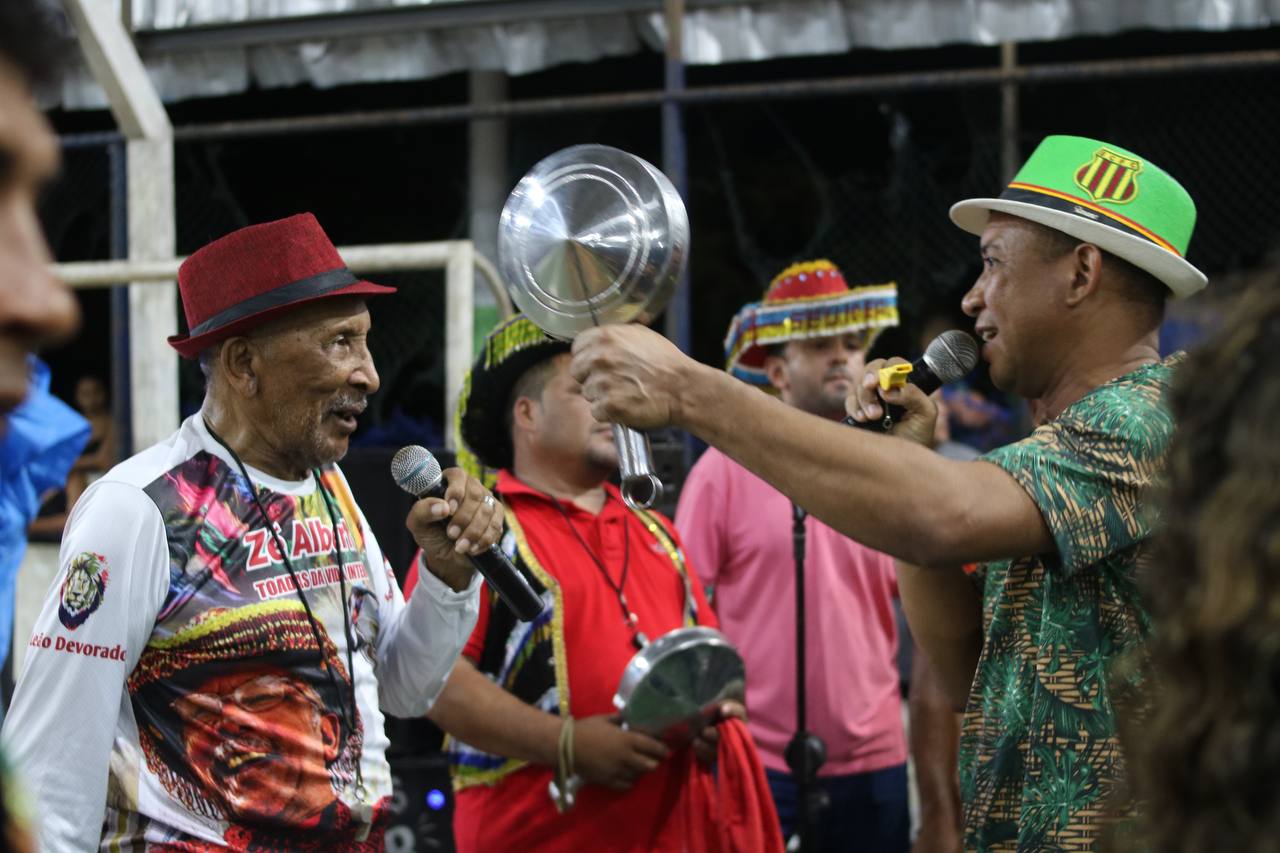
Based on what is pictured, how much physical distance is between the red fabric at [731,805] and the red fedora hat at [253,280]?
4.90 ft

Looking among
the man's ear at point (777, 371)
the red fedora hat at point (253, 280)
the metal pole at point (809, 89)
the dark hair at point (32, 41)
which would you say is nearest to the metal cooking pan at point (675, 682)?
the red fedora hat at point (253, 280)

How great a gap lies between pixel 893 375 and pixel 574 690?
1344mm

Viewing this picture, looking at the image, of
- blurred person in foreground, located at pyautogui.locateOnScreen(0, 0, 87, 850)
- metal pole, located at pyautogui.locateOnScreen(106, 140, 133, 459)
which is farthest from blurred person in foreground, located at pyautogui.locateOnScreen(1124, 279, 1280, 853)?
metal pole, located at pyautogui.locateOnScreen(106, 140, 133, 459)

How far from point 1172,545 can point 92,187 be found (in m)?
7.48

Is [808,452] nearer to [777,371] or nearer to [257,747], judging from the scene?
[257,747]

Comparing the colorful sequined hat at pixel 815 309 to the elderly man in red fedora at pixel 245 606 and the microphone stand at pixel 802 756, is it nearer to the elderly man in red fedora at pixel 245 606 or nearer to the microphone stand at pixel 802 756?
the microphone stand at pixel 802 756

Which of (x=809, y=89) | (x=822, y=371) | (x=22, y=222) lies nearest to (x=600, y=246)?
(x=22, y=222)

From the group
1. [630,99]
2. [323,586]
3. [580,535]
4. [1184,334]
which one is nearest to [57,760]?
[323,586]

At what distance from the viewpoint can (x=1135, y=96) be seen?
22.6ft

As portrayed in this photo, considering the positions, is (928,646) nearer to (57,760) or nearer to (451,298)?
(57,760)

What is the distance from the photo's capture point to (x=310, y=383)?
2840 mm

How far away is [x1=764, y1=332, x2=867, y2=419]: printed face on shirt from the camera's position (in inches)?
196

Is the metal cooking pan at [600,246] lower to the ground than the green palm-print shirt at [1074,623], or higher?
higher

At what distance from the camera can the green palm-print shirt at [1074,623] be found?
2328 mm
